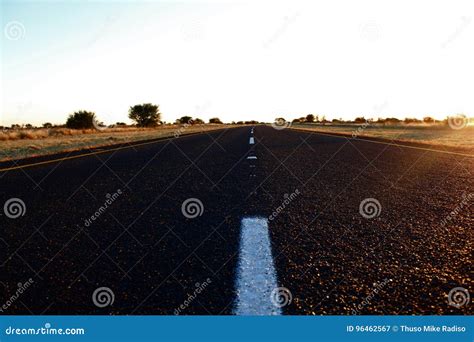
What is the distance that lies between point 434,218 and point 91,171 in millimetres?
6424

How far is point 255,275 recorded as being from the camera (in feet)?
7.81

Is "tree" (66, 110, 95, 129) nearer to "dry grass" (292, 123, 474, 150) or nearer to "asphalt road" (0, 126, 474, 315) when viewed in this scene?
"dry grass" (292, 123, 474, 150)

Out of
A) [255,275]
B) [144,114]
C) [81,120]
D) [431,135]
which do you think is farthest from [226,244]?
[144,114]

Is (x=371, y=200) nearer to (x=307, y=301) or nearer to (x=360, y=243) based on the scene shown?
(x=360, y=243)

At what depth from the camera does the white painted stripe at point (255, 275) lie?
1.98 meters

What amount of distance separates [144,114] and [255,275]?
79932 millimetres

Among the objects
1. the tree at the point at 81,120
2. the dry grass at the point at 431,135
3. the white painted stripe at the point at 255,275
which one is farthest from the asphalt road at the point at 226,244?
the tree at the point at 81,120

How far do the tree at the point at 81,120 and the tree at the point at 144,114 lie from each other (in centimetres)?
1937

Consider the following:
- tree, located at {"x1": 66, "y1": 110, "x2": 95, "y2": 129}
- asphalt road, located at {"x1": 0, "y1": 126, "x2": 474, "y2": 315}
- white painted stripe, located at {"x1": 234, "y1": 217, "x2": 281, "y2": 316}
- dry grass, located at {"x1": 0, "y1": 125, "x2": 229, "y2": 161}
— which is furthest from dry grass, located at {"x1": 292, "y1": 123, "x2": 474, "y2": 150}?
tree, located at {"x1": 66, "y1": 110, "x2": 95, "y2": 129}

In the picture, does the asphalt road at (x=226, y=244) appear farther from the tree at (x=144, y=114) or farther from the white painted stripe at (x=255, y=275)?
the tree at (x=144, y=114)

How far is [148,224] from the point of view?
374 centimetres

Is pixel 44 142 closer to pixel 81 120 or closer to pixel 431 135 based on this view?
pixel 431 135

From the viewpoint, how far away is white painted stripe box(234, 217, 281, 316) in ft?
6.48

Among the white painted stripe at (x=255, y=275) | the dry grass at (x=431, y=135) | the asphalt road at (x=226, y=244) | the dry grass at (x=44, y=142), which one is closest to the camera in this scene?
the white painted stripe at (x=255, y=275)
